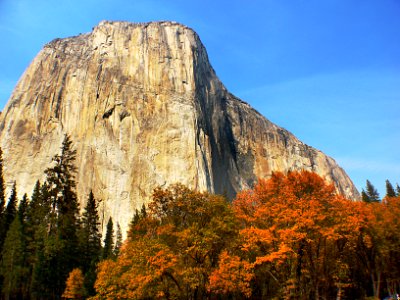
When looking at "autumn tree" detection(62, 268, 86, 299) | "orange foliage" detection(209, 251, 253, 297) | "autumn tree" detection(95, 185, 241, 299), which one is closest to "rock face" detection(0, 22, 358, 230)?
"autumn tree" detection(62, 268, 86, 299)

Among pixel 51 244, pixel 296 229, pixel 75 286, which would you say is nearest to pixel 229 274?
pixel 296 229

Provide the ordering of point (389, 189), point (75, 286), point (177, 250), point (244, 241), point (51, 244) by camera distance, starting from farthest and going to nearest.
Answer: point (389, 189) < point (75, 286) < point (51, 244) < point (244, 241) < point (177, 250)

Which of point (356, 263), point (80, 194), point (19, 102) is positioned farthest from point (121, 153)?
point (356, 263)

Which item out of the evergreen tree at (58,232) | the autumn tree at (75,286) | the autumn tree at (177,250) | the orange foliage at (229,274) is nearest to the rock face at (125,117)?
the evergreen tree at (58,232)

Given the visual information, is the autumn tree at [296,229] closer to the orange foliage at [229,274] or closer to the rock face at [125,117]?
the orange foliage at [229,274]

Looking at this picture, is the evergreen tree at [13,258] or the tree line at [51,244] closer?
the tree line at [51,244]

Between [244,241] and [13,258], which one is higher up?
[244,241]

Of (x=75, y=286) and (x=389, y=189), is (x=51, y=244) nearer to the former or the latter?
(x=75, y=286)
